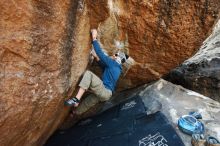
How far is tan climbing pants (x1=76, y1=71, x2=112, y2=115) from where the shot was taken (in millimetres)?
4676

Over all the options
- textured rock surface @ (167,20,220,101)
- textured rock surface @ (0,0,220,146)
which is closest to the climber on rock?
textured rock surface @ (0,0,220,146)

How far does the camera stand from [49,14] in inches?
144

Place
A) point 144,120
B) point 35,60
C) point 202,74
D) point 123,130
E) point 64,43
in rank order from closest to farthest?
point 35,60
point 64,43
point 123,130
point 144,120
point 202,74

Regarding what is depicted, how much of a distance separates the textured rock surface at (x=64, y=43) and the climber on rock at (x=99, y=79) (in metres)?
0.13

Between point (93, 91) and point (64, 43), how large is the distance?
1.19 m

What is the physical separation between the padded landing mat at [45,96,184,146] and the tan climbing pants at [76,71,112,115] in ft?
1.18

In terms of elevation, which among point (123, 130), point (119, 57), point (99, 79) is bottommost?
point (123, 130)

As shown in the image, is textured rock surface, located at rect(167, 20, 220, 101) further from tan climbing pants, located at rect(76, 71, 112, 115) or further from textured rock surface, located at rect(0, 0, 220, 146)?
tan climbing pants, located at rect(76, 71, 112, 115)

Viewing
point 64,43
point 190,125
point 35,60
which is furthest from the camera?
point 190,125

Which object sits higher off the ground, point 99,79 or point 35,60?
point 35,60

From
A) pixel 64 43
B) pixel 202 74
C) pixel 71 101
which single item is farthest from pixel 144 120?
pixel 202 74

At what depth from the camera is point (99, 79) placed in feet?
15.9

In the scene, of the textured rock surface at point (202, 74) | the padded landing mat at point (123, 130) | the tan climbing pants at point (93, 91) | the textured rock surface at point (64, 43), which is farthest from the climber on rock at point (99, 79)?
the textured rock surface at point (202, 74)

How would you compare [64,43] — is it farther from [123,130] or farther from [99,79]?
[123,130]
